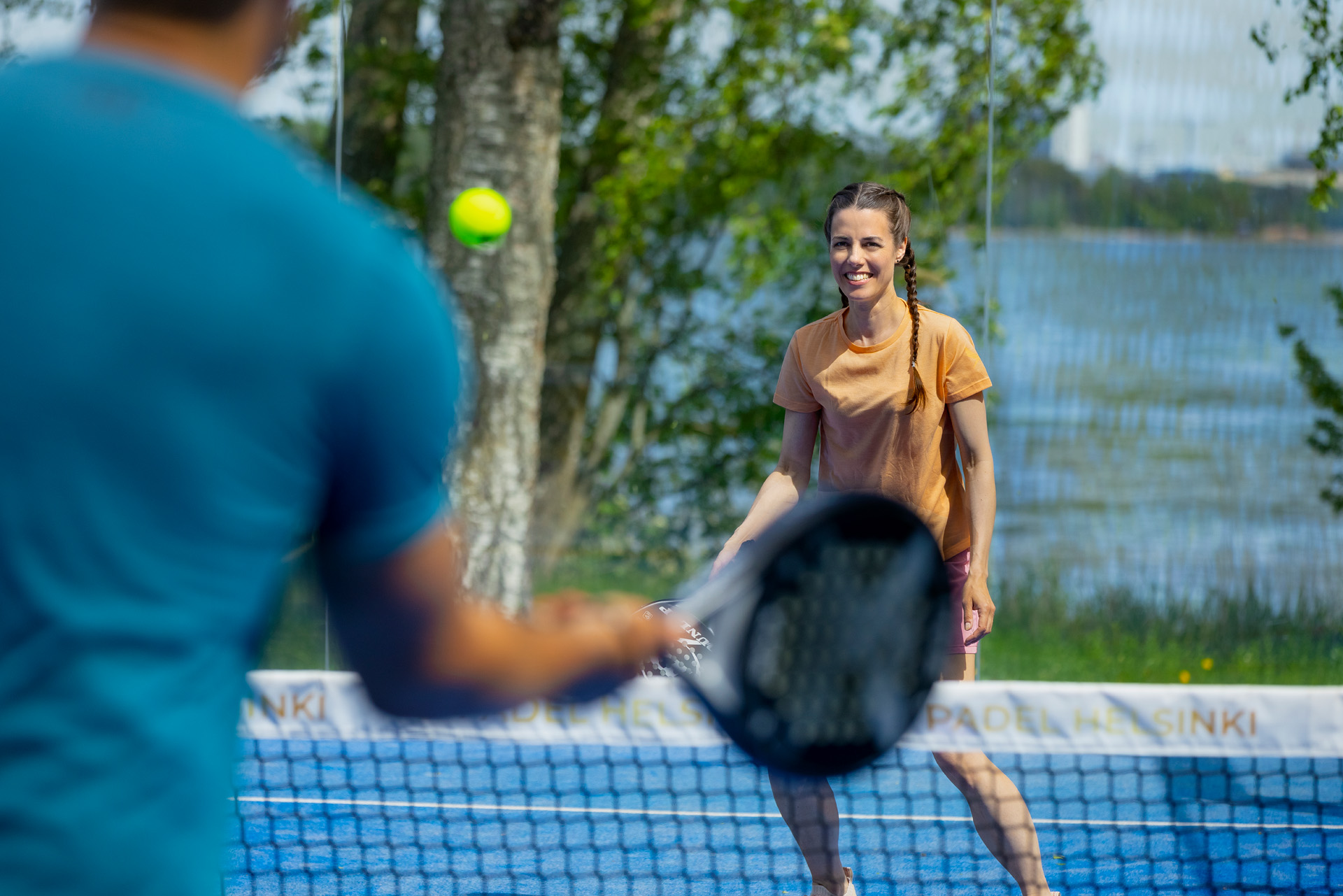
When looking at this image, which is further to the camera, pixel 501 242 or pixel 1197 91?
pixel 501 242

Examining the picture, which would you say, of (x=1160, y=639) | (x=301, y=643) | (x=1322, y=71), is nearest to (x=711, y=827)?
(x=301, y=643)

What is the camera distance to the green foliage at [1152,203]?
5.19 meters

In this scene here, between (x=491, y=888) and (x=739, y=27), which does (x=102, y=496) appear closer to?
(x=491, y=888)

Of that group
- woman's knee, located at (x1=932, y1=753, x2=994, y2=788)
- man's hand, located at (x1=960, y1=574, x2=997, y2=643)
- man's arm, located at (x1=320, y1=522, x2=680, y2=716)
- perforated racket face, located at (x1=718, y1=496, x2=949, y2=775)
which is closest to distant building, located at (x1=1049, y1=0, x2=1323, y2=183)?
man's hand, located at (x1=960, y1=574, x2=997, y2=643)

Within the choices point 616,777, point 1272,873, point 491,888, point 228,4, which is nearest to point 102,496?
point 228,4

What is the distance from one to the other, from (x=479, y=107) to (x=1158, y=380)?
9.16 feet

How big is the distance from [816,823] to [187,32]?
222 cm

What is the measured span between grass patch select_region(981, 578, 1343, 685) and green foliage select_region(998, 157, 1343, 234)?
4.59 feet

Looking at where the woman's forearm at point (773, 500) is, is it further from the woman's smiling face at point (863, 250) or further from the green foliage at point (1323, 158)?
the green foliage at point (1323, 158)

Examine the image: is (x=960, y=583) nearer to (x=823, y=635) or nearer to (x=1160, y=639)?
(x=823, y=635)

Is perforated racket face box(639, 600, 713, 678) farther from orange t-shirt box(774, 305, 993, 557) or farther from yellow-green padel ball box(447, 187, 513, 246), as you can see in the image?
yellow-green padel ball box(447, 187, 513, 246)

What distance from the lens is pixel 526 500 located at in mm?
5480

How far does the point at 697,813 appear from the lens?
11.9ft

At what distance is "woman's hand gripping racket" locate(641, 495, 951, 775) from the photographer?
1.14 m
